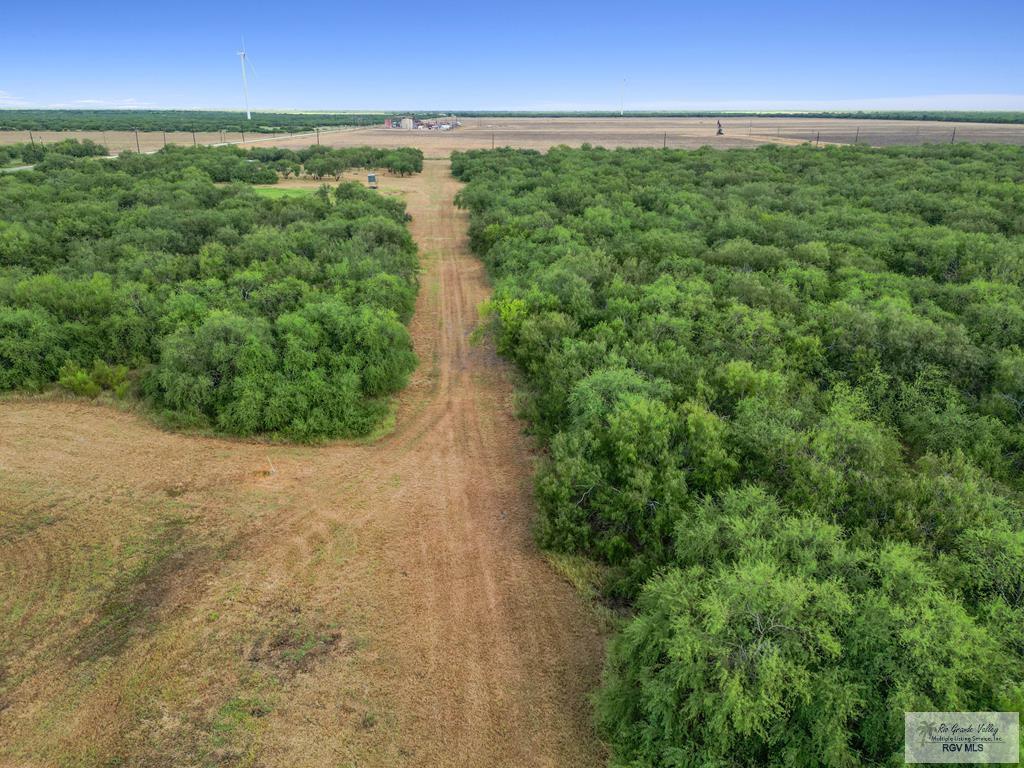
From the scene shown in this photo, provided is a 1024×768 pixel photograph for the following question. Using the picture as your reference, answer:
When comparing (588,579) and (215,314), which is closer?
(588,579)

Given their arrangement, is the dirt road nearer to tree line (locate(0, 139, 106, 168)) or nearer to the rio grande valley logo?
the rio grande valley logo

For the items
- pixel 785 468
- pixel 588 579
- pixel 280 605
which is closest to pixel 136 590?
pixel 280 605

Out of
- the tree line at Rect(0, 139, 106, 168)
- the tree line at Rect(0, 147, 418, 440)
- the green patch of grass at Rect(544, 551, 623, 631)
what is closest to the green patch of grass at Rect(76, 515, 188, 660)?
the tree line at Rect(0, 147, 418, 440)

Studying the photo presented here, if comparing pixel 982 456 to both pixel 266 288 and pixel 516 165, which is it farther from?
pixel 516 165

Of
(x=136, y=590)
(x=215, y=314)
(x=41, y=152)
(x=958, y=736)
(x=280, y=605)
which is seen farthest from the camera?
(x=41, y=152)

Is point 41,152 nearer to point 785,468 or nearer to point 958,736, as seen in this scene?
point 785,468

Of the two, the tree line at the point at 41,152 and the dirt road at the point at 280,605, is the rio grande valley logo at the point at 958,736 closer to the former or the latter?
the dirt road at the point at 280,605
